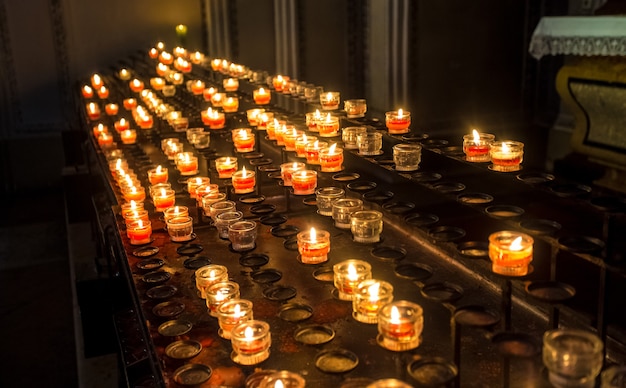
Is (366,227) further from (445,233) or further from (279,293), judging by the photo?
(279,293)

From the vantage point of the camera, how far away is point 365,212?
2.72 metres

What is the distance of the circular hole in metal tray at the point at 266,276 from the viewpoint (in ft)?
8.61

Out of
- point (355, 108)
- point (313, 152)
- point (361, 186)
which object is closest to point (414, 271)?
point (361, 186)

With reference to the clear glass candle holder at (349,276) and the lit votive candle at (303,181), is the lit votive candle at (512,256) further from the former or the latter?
the lit votive candle at (303,181)

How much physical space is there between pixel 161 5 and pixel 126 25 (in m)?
0.62

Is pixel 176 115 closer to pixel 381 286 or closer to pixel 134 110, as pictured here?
pixel 134 110

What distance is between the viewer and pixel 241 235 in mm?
2816

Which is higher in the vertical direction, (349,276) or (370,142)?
(370,142)

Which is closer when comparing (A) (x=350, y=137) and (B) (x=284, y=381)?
(B) (x=284, y=381)

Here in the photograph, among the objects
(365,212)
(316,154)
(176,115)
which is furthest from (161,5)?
(365,212)

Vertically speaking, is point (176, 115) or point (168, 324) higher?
point (176, 115)

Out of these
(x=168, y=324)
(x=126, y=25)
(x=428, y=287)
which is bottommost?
(x=168, y=324)

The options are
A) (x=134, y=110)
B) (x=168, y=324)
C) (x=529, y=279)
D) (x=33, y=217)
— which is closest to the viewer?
(x=529, y=279)

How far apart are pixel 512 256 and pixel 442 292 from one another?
24 centimetres
